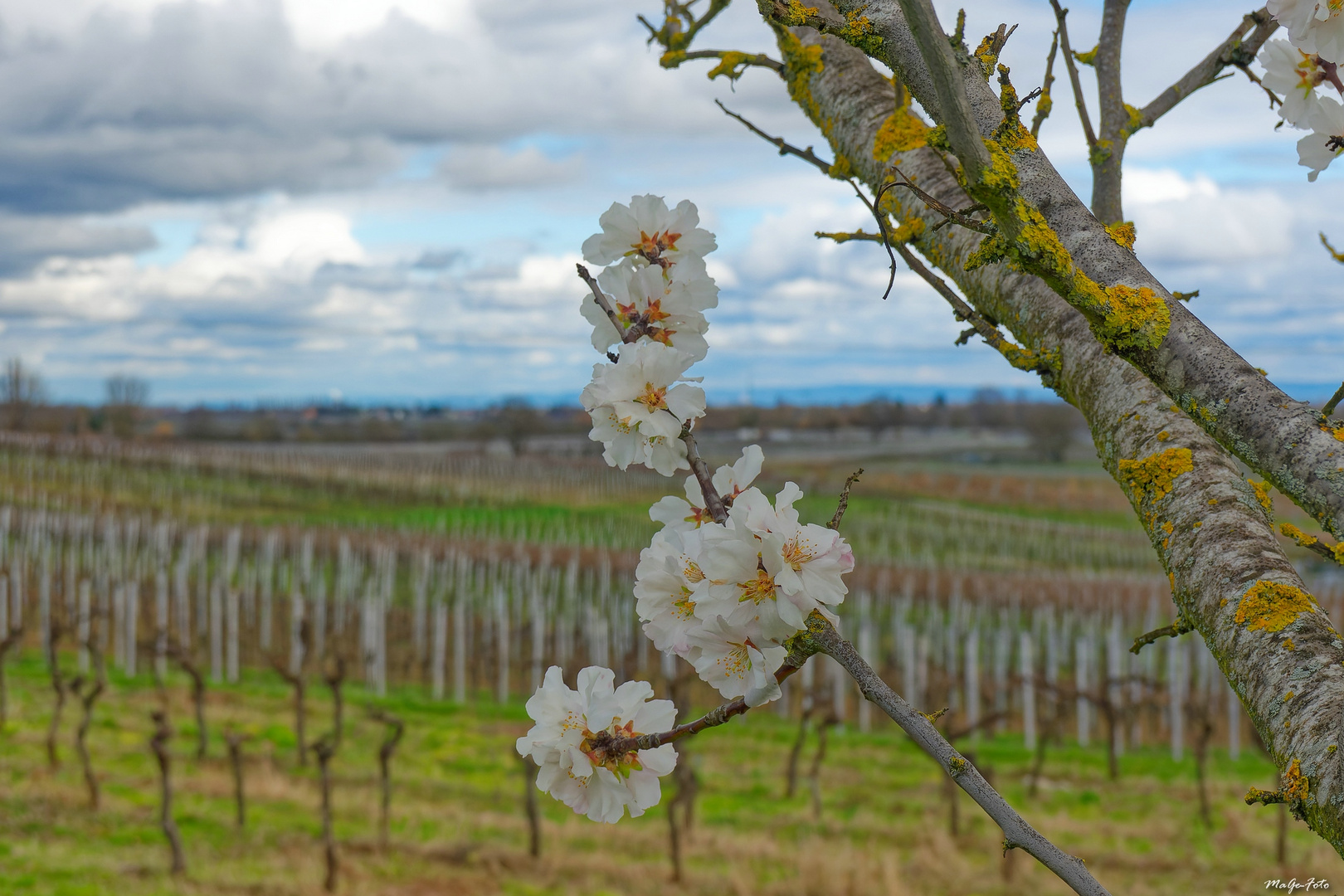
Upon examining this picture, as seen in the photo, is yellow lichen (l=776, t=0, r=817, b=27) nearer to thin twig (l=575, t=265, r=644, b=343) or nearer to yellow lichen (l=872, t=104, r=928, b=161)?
thin twig (l=575, t=265, r=644, b=343)

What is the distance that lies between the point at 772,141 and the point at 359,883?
23.8 feet

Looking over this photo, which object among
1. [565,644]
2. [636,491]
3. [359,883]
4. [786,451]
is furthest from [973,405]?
[359,883]

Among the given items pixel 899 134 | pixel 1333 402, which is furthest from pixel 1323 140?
pixel 899 134

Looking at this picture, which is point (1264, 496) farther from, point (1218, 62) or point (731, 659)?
point (1218, 62)

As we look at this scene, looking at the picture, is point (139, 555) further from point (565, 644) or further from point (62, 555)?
point (565, 644)

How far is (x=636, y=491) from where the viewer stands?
34.4 meters

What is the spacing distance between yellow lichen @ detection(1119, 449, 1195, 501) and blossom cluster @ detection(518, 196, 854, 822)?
0.73m

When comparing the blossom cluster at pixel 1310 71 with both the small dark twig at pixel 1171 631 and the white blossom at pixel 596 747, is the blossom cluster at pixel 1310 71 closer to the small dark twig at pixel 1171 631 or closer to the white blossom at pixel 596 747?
the small dark twig at pixel 1171 631

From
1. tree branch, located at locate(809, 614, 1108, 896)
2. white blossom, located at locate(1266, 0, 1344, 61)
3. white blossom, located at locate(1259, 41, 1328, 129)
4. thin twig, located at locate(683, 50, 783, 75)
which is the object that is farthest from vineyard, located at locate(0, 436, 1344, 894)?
white blossom, located at locate(1266, 0, 1344, 61)

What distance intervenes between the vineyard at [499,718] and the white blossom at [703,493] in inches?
277

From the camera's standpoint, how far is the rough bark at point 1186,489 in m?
1.21

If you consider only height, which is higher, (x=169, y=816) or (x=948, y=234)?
(x=948, y=234)

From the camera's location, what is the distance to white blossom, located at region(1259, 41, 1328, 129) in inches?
57.8

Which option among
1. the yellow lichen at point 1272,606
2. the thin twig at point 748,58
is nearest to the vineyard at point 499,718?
the thin twig at point 748,58
